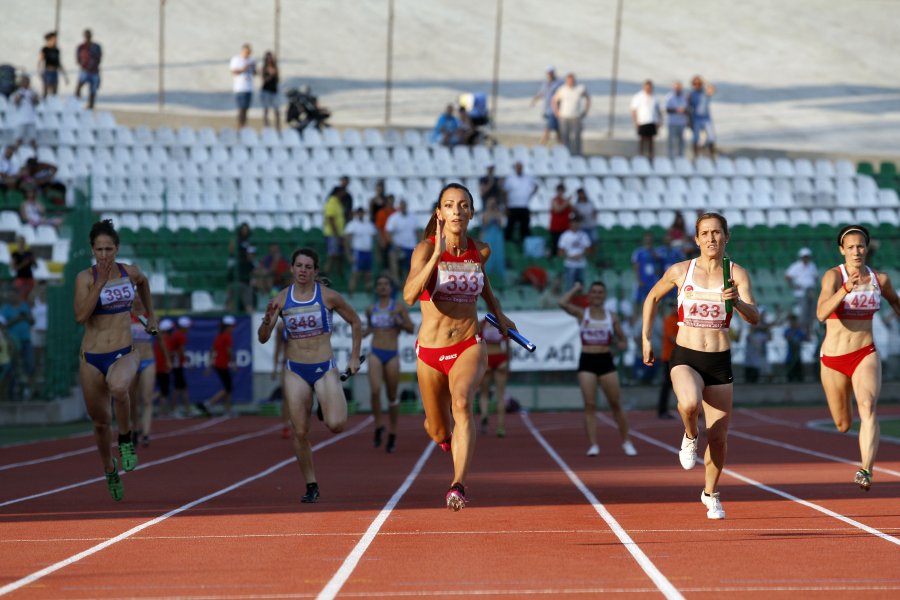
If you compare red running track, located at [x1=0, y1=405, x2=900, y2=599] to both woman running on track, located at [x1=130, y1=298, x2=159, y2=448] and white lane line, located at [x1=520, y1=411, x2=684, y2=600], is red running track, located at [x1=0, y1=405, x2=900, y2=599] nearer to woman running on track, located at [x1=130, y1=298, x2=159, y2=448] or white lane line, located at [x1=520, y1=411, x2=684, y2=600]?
white lane line, located at [x1=520, y1=411, x2=684, y2=600]

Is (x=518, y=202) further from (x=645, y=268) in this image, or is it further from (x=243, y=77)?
(x=243, y=77)

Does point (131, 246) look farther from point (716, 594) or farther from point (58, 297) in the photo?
point (716, 594)

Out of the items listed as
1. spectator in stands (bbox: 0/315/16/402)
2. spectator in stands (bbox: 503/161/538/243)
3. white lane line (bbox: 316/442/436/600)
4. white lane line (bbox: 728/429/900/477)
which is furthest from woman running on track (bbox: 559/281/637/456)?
spectator in stands (bbox: 503/161/538/243)

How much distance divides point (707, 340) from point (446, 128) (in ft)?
84.5

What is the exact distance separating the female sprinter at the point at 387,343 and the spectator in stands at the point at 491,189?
11852 millimetres

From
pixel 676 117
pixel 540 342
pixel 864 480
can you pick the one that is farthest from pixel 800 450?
pixel 676 117

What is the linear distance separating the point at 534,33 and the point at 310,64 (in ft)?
33.4

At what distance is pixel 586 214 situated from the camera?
1217 inches

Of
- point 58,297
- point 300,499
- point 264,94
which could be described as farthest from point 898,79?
point 300,499

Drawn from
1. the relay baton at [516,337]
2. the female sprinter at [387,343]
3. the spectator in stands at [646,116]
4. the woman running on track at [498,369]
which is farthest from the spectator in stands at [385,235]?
the relay baton at [516,337]

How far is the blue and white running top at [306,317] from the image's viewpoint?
12.5 meters

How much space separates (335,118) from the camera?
46156 mm

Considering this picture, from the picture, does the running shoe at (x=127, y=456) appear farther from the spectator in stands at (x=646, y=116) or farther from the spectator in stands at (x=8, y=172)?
the spectator in stands at (x=646, y=116)

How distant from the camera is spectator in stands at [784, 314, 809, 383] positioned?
96.7 feet
